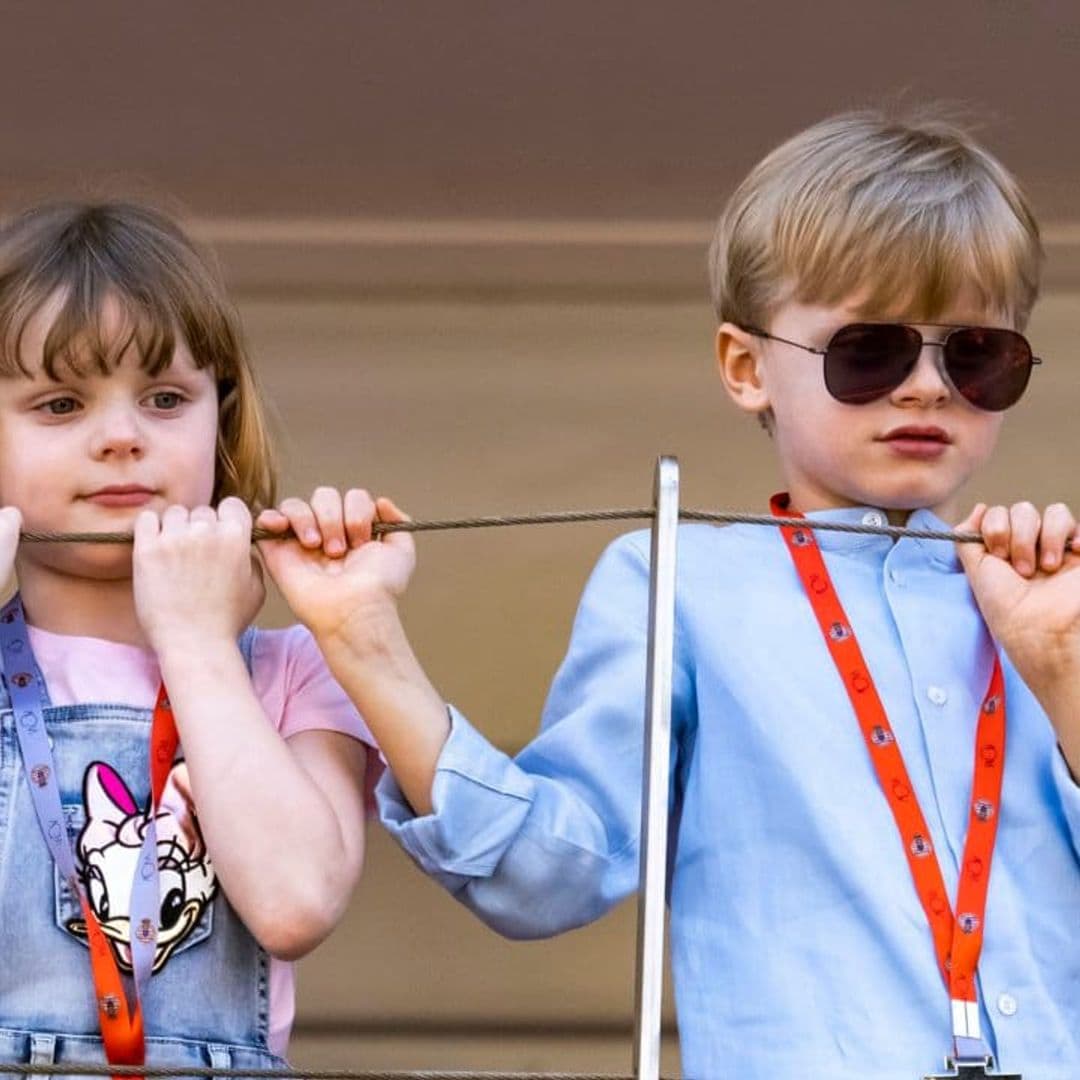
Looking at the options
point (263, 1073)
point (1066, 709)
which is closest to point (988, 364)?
point (1066, 709)

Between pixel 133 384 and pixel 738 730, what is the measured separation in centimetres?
50

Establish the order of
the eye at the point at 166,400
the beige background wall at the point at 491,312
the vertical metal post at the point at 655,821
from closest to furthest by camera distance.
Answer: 1. the vertical metal post at the point at 655,821
2. the eye at the point at 166,400
3. the beige background wall at the point at 491,312

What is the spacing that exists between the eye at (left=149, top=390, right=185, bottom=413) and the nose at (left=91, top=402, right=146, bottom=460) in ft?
0.13

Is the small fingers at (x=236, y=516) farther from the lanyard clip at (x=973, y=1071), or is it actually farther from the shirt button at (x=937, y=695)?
the lanyard clip at (x=973, y=1071)

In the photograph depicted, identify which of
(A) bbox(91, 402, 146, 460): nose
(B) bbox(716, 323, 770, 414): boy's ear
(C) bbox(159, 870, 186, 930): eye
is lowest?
(C) bbox(159, 870, 186, 930): eye

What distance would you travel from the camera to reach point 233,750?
1800 millimetres

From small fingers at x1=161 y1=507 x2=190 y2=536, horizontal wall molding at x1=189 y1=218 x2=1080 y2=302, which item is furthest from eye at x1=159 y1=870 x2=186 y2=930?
horizontal wall molding at x1=189 y1=218 x2=1080 y2=302

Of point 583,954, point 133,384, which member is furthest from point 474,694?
point 133,384

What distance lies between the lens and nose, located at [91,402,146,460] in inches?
75.3

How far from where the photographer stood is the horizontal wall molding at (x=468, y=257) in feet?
10.7

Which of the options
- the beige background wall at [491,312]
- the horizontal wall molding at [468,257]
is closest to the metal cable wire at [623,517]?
the beige background wall at [491,312]

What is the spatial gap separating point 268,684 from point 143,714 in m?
0.11

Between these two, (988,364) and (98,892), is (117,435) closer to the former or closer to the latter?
(98,892)

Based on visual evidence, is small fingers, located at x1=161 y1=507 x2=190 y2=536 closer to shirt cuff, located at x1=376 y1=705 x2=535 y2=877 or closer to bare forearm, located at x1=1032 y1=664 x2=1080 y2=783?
shirt cuff, located at x1=376 y1=705 x2=535 y2=877
